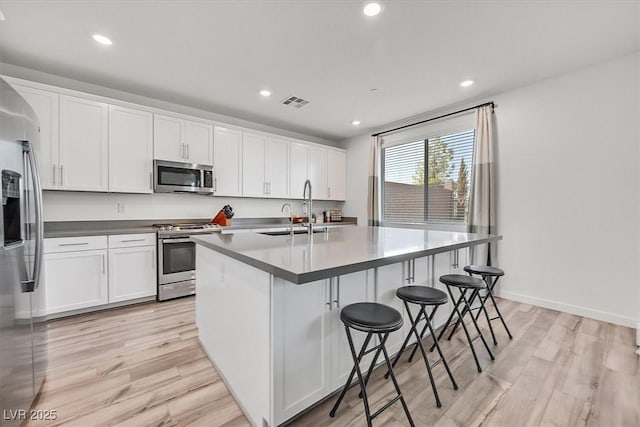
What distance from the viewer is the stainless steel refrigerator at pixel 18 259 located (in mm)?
1188

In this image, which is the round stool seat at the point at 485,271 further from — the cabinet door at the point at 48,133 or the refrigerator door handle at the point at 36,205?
the cabinet door at the point at 48,133

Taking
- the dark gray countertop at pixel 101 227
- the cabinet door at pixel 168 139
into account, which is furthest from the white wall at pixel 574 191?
the cabinet door at pixel 168 139

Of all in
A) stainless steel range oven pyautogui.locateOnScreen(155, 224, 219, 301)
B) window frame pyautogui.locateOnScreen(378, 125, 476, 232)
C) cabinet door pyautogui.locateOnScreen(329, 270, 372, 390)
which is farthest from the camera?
window frame pyautogui.locateOnScreen(378, 125, 476, 232)

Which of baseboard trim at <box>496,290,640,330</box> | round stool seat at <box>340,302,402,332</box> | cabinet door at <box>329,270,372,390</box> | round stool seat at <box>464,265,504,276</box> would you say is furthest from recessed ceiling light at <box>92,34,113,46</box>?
baseboard trim at <box>496,290,640,330</box>

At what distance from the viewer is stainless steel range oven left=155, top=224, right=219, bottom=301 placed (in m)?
3.26

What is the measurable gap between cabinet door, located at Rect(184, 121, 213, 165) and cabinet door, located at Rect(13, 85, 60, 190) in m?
1.32

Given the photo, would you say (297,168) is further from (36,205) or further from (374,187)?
(36,205)

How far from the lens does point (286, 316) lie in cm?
131

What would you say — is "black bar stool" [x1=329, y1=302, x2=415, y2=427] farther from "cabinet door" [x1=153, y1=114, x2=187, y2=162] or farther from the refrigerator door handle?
"cabinet door" [x1=153, y1=114, x2=187, y2=162]

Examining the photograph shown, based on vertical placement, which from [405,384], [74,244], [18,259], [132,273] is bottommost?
[405,384]

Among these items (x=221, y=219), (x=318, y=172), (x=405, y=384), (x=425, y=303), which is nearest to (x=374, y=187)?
(x=318, y=172)

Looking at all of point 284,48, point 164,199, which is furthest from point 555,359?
point 164,199

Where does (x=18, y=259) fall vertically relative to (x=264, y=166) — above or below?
below

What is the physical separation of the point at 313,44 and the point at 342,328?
248 centimetres
